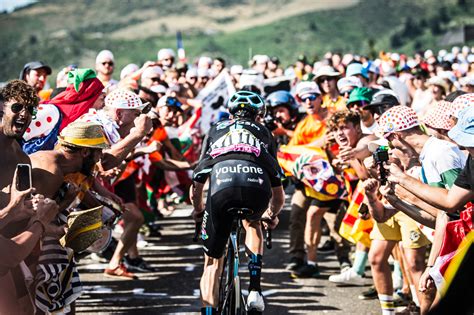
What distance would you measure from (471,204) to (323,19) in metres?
109

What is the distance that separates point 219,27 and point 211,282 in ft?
396

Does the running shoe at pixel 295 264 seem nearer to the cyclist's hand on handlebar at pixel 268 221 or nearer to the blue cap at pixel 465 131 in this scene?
the cyclist's hand on handlebar at pixel 268 221

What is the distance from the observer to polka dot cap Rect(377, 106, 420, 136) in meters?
6.33

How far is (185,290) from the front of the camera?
855 centimetres

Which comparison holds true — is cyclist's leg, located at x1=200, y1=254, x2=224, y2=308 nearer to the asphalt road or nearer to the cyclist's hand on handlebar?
the cyclist's hand on handlebar

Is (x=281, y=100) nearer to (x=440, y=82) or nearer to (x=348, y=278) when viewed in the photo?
(x=348, y=278)

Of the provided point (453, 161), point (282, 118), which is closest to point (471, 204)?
point (453, 161)

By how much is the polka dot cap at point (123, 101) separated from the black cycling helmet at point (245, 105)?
150 cm

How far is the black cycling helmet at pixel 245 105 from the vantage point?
6.55 m

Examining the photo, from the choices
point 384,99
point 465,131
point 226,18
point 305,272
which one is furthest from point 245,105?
point 226,18

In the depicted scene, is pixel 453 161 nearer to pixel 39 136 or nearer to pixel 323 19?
pixel 39 136

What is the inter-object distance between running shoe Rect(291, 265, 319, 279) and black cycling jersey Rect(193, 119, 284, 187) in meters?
3.00

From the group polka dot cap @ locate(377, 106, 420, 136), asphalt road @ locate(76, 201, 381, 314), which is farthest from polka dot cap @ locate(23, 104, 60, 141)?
polka dot cap @ locate(377, 106, 420, 136)

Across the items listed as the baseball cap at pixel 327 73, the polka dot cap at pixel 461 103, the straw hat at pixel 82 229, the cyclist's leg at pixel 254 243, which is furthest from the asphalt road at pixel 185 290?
the baseball cap at pixel 327 73
